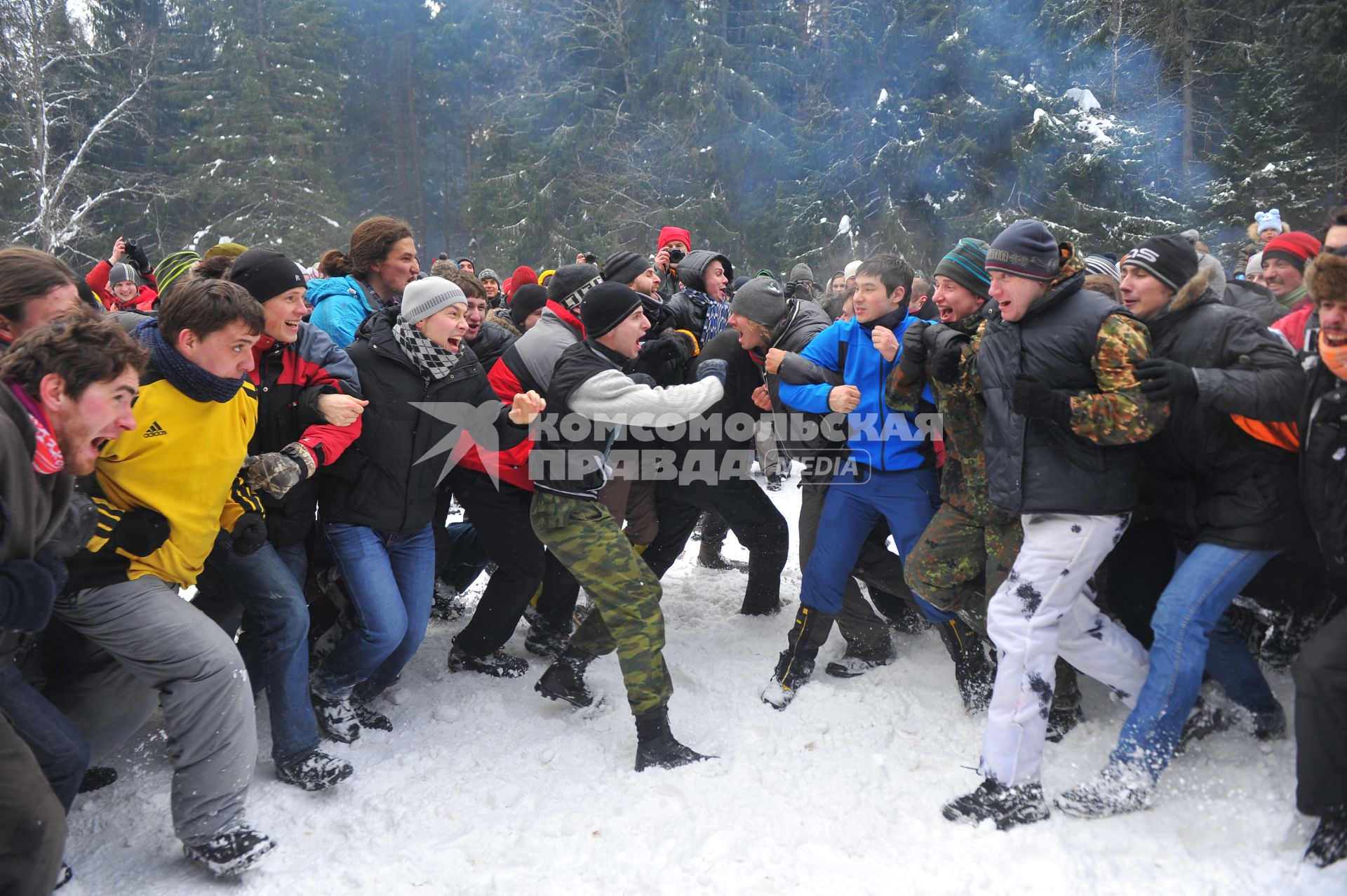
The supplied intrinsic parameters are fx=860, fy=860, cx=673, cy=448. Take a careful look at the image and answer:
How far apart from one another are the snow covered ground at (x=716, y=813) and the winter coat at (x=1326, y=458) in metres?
1.03

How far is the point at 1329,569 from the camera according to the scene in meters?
3.01

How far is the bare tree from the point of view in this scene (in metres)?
19.6

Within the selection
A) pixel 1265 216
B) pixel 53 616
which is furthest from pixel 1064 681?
pixel 1265 216

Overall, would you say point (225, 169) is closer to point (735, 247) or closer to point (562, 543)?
point (735, 247)

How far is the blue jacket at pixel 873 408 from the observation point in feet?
14.1

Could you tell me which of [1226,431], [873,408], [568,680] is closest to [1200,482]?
[1226,431]

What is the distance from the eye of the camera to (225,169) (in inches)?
1022

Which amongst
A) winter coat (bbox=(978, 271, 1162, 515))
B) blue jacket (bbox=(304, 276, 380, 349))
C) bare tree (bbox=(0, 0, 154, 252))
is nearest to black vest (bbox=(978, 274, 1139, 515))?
winter coat (bbox=(978, 271, 1162, 515))

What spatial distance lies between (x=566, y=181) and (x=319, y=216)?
791 cm

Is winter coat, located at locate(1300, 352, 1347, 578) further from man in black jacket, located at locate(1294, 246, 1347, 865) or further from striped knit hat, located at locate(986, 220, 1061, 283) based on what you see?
striped knit hat, located at locate(986, 220, 1061, 283)

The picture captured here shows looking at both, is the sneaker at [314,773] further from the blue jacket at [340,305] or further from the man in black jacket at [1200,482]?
the man in black jacket at [1200,482]

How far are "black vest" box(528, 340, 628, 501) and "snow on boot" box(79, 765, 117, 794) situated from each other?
2.15m

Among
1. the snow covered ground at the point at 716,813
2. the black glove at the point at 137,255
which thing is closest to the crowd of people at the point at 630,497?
the snow covered ground at the point at 716,813

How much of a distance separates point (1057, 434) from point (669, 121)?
2144 cm
